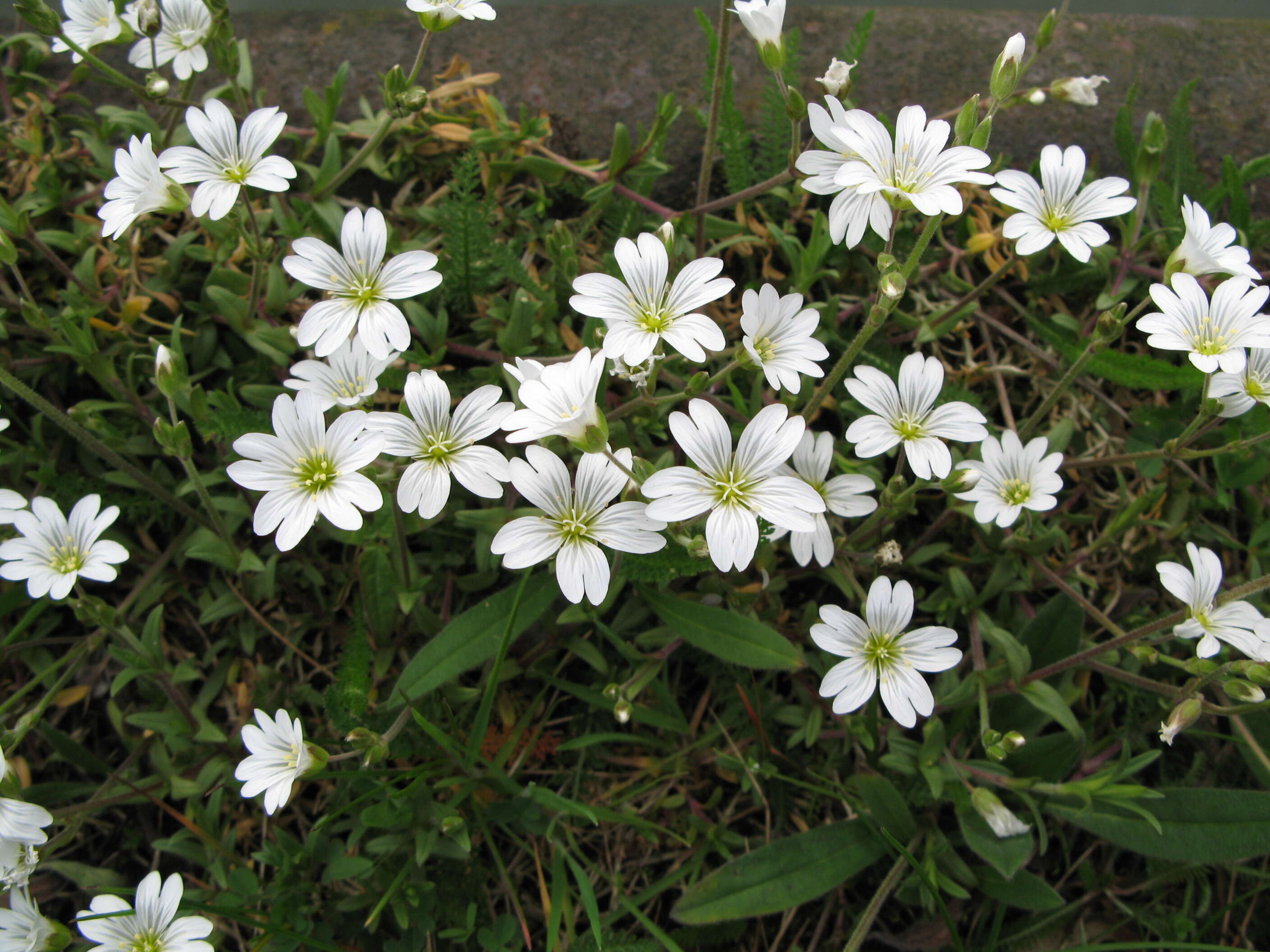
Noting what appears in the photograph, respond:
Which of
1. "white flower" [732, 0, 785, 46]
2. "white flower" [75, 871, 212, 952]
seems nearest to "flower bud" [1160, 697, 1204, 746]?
"white flower" [732, 0, 785, 46]

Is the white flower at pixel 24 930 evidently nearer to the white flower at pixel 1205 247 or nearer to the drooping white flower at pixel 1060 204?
the drooping white flower at pixel 1060 204

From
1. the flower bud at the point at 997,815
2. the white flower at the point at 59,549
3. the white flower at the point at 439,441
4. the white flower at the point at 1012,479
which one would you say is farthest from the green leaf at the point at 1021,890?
the white flower at the point at 59,549

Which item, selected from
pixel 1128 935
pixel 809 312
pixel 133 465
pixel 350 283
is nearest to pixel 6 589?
pixel 133 465

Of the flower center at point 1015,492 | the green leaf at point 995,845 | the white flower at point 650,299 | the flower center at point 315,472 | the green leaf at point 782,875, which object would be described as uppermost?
the white flower at point 650,299

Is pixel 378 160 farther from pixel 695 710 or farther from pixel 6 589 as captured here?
pixel 695 710

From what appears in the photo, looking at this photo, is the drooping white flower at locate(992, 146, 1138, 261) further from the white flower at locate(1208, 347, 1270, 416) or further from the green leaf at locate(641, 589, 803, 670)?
the green leaf at locate(641, 589, 803, 670)
